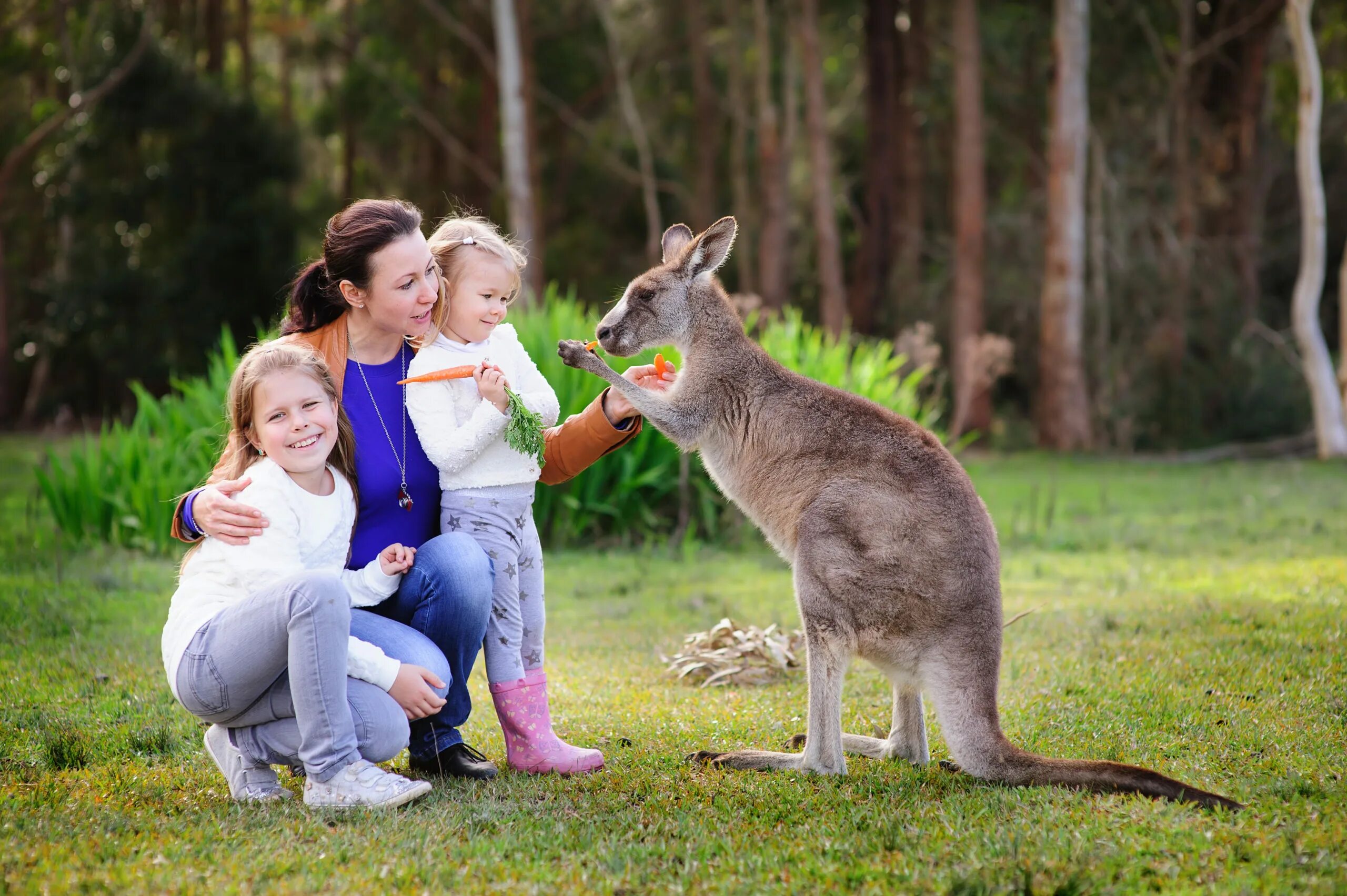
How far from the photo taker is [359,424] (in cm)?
372

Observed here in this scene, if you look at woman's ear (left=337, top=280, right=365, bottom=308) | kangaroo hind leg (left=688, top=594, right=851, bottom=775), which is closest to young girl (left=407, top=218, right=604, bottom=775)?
woman's ear (left=337, top=280, right=365, bottom=308)

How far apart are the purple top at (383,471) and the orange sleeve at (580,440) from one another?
17.2 inches

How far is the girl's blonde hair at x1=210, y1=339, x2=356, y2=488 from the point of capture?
3.41 meters

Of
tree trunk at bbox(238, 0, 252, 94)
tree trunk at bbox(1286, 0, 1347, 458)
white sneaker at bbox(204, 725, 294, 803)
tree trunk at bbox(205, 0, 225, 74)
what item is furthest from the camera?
tree trunk at bbox(238, 0, 252, 94)

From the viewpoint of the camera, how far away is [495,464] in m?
3.74

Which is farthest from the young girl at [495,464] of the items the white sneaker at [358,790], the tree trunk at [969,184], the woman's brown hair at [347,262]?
the tree trunk at [969,184]

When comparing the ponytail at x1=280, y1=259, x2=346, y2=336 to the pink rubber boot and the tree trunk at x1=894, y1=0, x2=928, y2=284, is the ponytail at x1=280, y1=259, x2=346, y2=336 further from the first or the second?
the tree trunk at x1=894, y1=0, x2=928, y2=284

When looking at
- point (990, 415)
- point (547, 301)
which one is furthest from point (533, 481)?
point (990, 415)

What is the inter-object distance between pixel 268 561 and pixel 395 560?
381 mm

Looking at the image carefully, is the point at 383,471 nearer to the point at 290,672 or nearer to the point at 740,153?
the point at 290,672

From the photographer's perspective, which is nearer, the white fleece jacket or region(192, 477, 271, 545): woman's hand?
region(192, 477, 271, 545): woman's hand

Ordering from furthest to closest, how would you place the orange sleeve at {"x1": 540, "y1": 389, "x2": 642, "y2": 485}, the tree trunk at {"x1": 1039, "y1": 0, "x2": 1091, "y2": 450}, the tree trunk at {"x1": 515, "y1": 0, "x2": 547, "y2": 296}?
the tree trunk at {"x1": 515, "y1": 0, "x2": 547, "y2": 296} → the tree trunk at {"x1": 1039, "y1": 0, "x2": 1091, "y2": 450} → the orange sleeve at {"x1": 540, "y1": 389, "x2": 642, "y2": 485}

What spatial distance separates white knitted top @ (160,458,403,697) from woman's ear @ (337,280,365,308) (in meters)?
0.60

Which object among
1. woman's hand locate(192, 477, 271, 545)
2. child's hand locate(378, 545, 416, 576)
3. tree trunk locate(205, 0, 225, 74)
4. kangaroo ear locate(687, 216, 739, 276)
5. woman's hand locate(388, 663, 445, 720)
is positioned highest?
tree trunk locate(205, 0, 225, 74)
